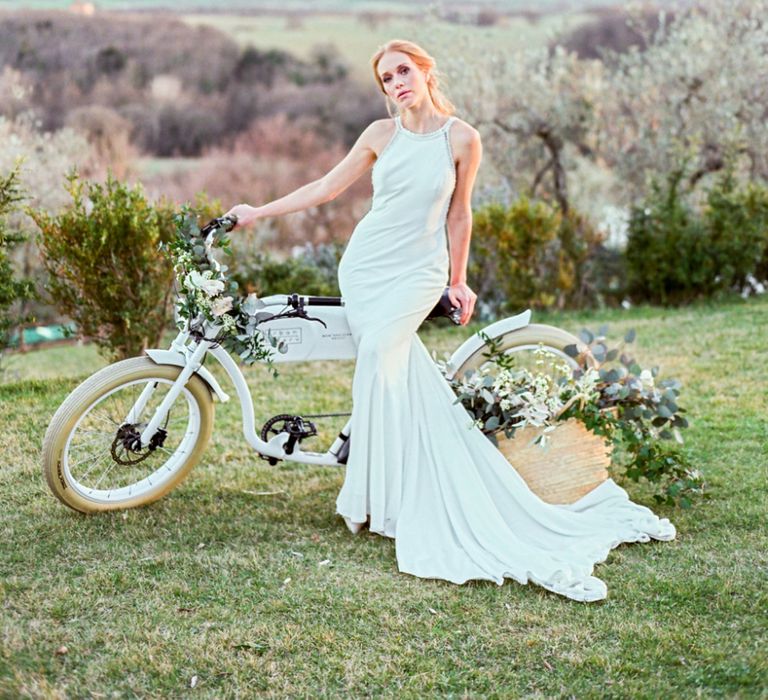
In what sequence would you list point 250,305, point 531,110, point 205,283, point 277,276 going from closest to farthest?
point 205,283
point 250,305
point 277,276
point 531,110

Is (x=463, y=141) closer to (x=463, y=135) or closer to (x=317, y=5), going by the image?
(x=463, y=135)

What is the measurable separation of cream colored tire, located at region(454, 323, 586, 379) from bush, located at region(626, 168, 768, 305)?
473cm

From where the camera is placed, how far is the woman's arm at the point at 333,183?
392 centimetres

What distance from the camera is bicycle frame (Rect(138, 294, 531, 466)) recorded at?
389 centimetres

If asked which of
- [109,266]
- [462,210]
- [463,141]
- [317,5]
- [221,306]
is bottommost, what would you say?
[221,306]

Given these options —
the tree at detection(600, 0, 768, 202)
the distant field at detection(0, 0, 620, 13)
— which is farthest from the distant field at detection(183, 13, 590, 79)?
the tree at detection(600, 0, 768, 202)

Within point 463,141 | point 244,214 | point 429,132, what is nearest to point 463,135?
Result: point 463,141

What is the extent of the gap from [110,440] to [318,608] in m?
1.27

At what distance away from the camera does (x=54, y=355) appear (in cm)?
1084

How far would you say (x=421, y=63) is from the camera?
12.7 ft

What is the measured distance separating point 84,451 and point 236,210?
1.21m

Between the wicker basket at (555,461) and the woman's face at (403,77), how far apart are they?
1.37 metres

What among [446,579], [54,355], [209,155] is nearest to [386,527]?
[446,579]

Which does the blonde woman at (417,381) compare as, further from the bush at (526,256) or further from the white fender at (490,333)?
the bush at (526,256)
